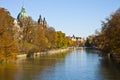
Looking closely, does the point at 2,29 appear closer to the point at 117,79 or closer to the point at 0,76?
the point at 0,76

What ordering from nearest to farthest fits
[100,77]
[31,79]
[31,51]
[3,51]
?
1. [31,79]
2. [100,77]
3. [3,51]
4. [31,51]

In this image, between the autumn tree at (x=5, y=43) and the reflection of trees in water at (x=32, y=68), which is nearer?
the reflection of trees in water at (x=32, y=68)

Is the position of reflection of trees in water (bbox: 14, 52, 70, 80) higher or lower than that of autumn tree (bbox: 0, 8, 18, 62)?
lower

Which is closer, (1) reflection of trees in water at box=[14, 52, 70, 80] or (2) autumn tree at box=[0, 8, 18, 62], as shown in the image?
(1) reflection of trees in water at box=[14, 52, 70, 80]

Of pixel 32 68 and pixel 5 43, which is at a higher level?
pixel 5 43

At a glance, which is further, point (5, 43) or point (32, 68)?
point (5, 43)

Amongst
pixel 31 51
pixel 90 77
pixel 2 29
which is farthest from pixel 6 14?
pixel 31 51

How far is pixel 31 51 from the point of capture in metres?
77.8

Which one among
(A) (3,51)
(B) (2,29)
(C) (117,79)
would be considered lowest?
(C) (117,79)

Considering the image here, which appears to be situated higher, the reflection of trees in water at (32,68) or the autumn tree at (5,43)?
the autumn tree at (5,43)

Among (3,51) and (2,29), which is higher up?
(2,29)

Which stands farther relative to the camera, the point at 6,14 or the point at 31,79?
the point at 6,14

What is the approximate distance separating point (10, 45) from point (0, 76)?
1188 cm

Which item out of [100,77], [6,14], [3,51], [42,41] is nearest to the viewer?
[100,77]
